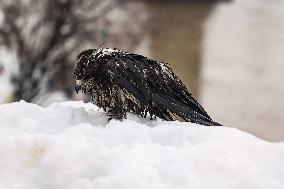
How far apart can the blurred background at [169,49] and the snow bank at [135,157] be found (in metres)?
9.64

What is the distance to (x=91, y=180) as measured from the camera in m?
2.84

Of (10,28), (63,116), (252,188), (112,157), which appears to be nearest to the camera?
(252,188)

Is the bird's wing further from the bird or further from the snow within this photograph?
the snow

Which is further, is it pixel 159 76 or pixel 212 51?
pixel 212 51

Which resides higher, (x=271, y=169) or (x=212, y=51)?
(x=212, y=51)

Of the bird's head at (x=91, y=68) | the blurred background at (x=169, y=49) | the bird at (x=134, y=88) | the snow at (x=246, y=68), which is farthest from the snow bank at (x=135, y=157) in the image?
the snow at (x=246, y=68)

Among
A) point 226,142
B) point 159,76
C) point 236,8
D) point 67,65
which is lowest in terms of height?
point 226,142

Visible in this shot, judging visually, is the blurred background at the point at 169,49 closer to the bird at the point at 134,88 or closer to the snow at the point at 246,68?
the snow at the point at 246,68

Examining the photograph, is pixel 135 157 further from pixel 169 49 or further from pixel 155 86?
pixel 169 49

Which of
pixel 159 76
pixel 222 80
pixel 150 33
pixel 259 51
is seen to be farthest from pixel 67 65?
pixel 159 76

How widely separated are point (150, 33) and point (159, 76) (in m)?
28.0

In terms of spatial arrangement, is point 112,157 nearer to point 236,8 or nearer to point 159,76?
point 159,76

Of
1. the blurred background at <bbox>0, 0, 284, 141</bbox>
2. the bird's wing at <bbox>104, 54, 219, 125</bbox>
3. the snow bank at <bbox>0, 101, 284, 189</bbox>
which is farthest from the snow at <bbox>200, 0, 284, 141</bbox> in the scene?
the snow bank at <bbox>0, 101, 284, 189</bbox>

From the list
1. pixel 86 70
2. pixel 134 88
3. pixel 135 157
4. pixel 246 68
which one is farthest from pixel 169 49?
pixel 135 157
